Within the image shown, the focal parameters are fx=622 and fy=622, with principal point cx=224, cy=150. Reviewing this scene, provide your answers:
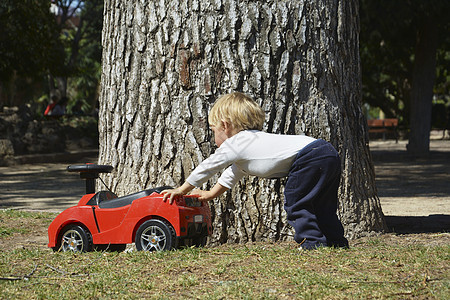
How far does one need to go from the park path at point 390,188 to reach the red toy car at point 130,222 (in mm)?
2584

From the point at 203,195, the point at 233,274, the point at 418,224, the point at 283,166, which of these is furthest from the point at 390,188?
the point at 233,274

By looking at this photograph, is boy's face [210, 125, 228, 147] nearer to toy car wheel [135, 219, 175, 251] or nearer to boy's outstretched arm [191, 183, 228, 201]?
boy's outstretched arm [191, 183, 228, 201]

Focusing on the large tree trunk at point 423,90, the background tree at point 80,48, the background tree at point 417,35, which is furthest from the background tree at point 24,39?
the large tree trunk at point 423,90

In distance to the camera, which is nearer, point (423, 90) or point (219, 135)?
point (219, 135)

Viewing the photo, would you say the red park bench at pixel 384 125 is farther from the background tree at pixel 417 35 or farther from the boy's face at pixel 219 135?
the boy's face at pixel 219 135

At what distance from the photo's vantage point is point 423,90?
56.2 ft

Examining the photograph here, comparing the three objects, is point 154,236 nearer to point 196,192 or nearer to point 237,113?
point 196,192

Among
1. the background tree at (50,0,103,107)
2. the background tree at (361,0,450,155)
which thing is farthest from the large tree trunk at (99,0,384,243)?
the background tree at (50,0,103,107)

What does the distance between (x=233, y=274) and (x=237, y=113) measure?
1.16 m

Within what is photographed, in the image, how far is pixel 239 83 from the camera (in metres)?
4.59

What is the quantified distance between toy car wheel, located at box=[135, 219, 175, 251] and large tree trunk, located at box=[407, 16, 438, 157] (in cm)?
1423

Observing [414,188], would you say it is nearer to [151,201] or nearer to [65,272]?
[151,201]

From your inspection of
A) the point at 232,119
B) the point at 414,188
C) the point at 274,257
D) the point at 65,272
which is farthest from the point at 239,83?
the point at 414,188

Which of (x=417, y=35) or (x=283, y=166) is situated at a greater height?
(x=417, y=35)
